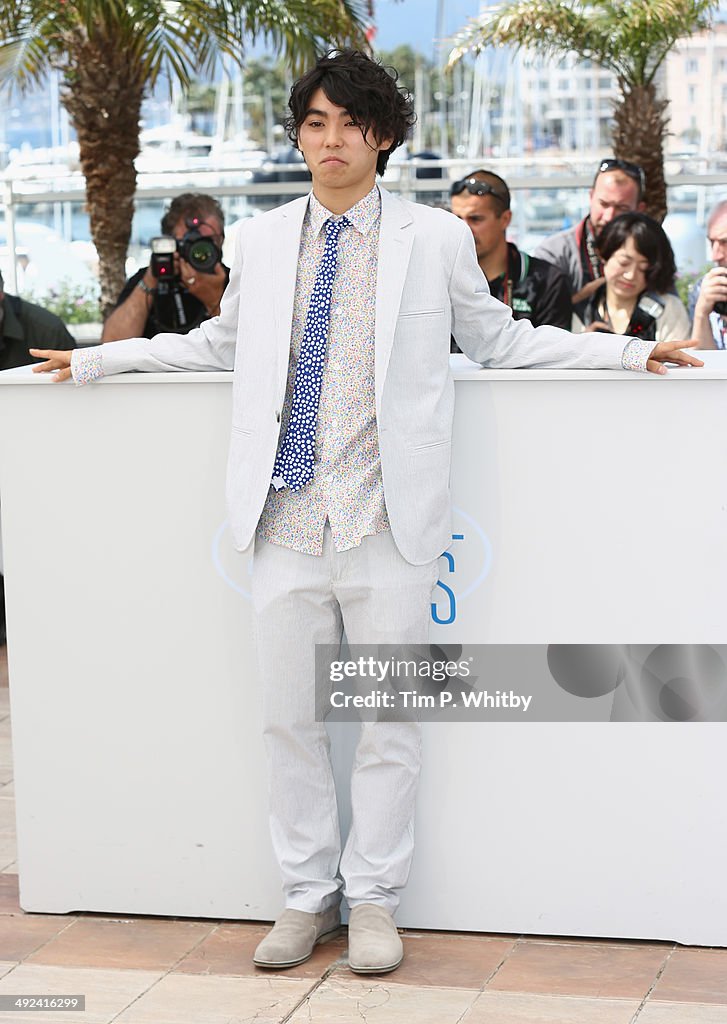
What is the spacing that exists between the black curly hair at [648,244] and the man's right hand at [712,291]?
0.24m

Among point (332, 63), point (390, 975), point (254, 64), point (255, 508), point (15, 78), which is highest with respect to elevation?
point (254, 64)

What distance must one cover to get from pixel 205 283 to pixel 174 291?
0.38 feet

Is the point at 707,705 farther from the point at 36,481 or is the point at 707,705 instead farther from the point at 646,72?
the point at 646,72

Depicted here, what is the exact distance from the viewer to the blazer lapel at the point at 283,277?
9.13ft

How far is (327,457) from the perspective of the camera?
2807 millimetres

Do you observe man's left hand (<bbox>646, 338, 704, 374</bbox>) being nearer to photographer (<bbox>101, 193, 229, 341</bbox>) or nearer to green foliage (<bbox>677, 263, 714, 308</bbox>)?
photographer (<bbox>101, 193, 229, 341</bbox>)

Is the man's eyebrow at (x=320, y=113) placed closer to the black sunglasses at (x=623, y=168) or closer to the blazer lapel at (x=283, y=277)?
the blazer lapel at (x=283, y=277)

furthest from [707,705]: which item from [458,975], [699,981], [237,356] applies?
[237,356]

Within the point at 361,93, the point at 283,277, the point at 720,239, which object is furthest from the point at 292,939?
the point at 720,239

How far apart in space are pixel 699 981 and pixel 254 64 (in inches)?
1758

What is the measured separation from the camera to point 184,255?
4.87m

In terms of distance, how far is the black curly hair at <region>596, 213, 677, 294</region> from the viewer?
4652 mm

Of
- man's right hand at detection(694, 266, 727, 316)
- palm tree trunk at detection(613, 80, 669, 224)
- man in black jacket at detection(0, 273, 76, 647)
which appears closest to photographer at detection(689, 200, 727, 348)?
man's right hand at detection(694, 266, 727, 316)

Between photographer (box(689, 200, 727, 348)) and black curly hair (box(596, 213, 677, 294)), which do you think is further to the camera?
black curly hair (box(596, 213, 677, 294))
